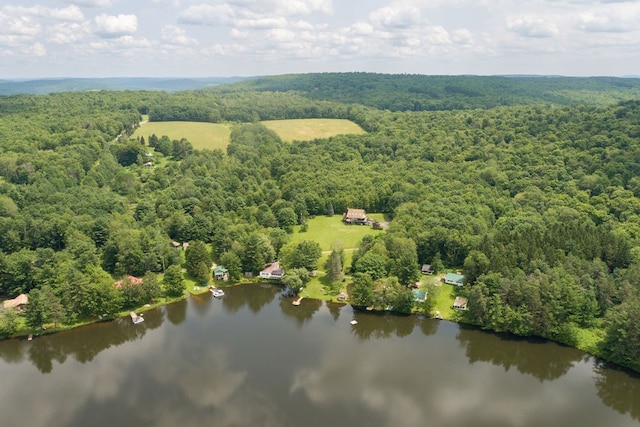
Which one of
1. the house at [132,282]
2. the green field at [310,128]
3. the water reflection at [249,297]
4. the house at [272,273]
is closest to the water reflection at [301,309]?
the water reflection at [249,297]

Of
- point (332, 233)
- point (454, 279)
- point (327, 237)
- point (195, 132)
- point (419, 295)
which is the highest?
point (195, 132)

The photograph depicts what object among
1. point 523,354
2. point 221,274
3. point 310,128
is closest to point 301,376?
point 523,354

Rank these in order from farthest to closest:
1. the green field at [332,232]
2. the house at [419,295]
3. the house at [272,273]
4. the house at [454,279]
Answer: the green field at [332,232], the house at [272,273], the house at [454,279], the house at [419,295]

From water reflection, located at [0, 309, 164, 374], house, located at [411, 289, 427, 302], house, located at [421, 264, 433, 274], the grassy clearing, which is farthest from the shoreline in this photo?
the grassy clearing

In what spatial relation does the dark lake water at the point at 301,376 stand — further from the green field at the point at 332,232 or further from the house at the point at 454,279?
the green field at the point at 332,232

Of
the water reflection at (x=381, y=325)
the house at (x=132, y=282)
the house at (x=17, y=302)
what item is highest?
the house at (x=132, y=282)

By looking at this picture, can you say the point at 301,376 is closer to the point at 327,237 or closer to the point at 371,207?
the point at 327,237

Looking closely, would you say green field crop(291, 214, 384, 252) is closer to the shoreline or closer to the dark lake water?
the shoreline
